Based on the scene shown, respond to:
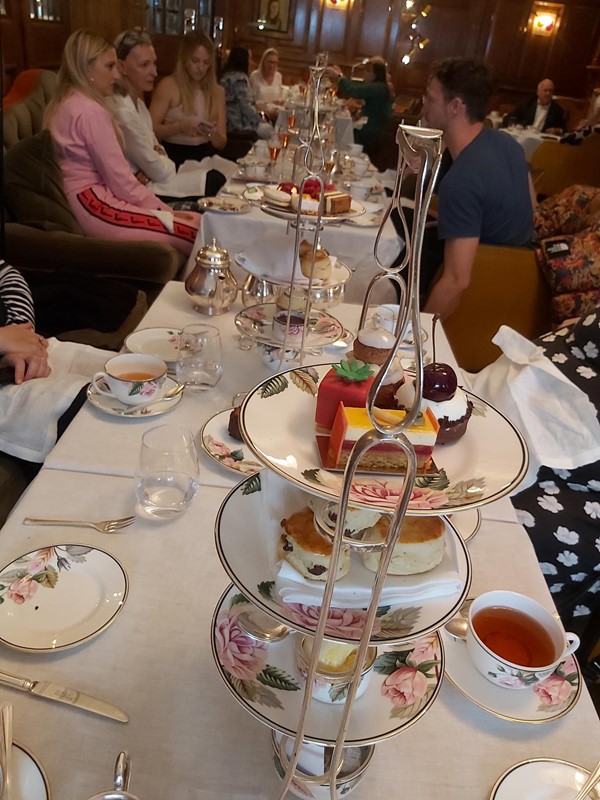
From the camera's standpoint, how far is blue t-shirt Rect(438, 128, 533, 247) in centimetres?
221

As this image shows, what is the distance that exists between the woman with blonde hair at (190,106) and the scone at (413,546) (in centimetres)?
384

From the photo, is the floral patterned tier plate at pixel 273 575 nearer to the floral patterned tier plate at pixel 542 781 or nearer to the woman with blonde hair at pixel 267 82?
the floral patterned tier plate at pixel 542 781

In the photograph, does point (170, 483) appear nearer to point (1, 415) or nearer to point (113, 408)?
point (113, 408)

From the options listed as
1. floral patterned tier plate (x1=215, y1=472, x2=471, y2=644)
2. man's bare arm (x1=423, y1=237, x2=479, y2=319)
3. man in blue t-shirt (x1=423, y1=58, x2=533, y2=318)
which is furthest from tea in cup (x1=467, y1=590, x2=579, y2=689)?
man's bare arm (x1=423, y1=237, x2=479, y2=319)

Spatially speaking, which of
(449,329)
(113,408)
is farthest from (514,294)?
(113,408)

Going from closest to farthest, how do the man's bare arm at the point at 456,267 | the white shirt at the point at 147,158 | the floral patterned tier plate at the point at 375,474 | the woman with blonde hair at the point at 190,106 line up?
the floral patterned tier plate at the point at 375,474, the man's bare arm at the point at 456,267, the white shirt at the point at 147,158, the woman with blonde hair at the point at 190,106

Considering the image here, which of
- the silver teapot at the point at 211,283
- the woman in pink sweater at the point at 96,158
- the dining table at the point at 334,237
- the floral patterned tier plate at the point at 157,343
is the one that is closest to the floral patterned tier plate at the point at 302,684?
the floral patterned tier plate at the point at 157,343

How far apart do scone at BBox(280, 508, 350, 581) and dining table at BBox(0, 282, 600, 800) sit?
15 centimetres

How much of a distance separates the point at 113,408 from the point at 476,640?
0.68m

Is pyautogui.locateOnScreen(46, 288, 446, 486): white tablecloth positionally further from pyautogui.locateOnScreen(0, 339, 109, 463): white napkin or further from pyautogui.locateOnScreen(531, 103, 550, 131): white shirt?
pyautogui.locateOnScreen(531, 103, 550, 131): white shirt

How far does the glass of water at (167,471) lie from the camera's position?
85 cm

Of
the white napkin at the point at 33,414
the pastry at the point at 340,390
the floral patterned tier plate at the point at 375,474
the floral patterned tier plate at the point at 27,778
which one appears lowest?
the white napkin at the point at 33,414

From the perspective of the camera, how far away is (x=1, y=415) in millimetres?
1130

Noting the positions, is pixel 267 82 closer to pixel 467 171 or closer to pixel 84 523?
pixel 467 171
